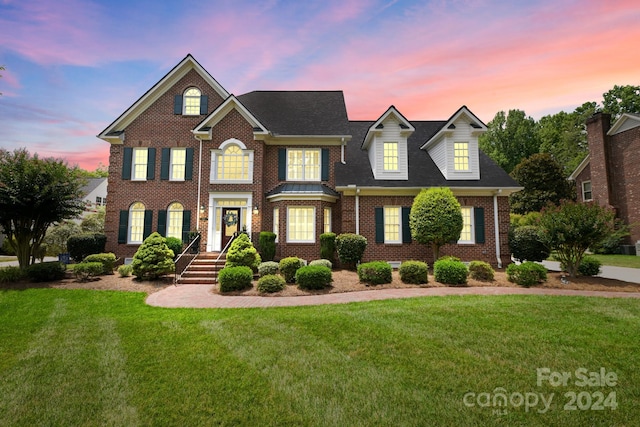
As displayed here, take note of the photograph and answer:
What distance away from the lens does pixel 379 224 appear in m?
15.9

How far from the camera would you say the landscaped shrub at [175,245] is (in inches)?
608

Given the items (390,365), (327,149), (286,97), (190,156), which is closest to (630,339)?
(390,365)

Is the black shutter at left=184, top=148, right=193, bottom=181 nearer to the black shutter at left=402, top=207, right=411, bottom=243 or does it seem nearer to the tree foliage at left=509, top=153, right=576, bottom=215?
the black shutter at left=402, top=207, right=411, bottom=243

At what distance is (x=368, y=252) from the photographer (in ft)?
51.8

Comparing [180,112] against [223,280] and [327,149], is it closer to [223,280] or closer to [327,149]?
[327,149]

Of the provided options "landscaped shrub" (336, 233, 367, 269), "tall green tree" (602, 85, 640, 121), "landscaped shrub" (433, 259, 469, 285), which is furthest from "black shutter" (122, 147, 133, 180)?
"tall green tree" (602, 85, 640, 121)

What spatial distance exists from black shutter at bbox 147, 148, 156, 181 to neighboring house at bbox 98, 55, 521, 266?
58mm

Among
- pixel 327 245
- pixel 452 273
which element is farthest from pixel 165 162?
pixel 452 273

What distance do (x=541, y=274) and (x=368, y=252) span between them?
739 cm

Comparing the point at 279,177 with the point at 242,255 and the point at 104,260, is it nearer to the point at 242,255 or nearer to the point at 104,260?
the point at 242,255

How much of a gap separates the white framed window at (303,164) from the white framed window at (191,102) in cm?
620

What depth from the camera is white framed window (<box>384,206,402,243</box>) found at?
15992 millimetres

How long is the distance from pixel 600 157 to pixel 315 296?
29911mm

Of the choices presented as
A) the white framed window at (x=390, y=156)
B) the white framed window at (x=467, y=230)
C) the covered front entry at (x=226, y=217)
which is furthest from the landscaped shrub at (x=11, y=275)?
the white framed window at (x=467, y=230)
